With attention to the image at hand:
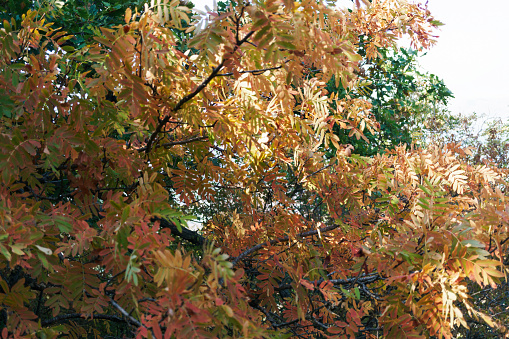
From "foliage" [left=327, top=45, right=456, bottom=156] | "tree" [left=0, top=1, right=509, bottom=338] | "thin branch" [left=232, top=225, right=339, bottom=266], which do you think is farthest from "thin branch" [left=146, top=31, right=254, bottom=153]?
"foliage" [left=327, top=45, right=456, bottom=156]

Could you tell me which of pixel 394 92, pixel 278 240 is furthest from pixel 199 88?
pixel 394 92

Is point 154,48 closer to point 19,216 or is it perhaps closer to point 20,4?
point 19,216

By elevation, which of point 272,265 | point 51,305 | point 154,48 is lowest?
point 51,305

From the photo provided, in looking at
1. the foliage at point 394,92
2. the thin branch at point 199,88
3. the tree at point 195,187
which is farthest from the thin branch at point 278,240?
the foliage at point 394,92

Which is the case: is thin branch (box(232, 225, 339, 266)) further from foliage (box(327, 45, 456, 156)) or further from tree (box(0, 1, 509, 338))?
foliage (box(327, 45, 456, 156))

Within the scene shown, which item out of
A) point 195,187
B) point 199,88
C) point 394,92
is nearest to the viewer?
point 199,88

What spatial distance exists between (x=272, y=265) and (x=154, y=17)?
73.3 inches

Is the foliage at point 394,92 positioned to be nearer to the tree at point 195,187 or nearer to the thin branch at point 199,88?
the tree at point 195,187

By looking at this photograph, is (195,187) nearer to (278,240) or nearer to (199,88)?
(278,240)

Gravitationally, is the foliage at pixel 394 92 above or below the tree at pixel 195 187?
above

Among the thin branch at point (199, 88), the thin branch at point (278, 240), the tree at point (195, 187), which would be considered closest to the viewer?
the tree at point (195, 187)

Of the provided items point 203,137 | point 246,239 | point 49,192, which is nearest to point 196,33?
point 203,137

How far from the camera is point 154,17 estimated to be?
1.91 meters

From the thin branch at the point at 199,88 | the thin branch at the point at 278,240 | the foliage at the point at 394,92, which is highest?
the foliage at the point at 394,92
